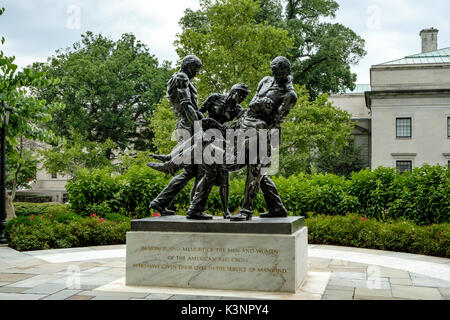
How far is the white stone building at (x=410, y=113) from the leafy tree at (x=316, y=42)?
318 centimetres

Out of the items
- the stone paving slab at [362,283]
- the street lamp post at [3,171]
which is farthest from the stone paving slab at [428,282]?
the street lamp post at [3,171]

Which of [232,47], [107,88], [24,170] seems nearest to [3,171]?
[232,47]

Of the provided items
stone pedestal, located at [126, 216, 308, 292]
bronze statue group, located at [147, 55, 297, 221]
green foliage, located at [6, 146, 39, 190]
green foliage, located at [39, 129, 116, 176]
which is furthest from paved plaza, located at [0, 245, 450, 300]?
green foliage, located at [39, 129, 116, 176]

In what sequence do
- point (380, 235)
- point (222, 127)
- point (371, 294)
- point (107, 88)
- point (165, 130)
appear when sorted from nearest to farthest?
point (371, 294) < point (222, 127) < point (380, 235) < point (165, 130) < point (107, 88)

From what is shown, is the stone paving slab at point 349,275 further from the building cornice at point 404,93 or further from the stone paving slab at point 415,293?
the building cornice at point 404,93

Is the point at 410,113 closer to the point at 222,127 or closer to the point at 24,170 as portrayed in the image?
the point at 24,170

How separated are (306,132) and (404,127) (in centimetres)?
1843

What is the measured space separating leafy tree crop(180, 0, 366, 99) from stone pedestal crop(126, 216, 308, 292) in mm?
30299

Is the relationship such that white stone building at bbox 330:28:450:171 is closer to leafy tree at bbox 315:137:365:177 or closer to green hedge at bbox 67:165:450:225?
leafy tree at bbox 315:137:365:177

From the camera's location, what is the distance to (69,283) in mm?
7207

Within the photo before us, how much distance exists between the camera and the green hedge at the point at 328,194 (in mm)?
12430

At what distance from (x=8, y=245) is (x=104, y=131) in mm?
30163

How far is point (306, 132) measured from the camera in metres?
24.7

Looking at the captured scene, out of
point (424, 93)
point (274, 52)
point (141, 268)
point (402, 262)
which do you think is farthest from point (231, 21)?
point (424, 93)
